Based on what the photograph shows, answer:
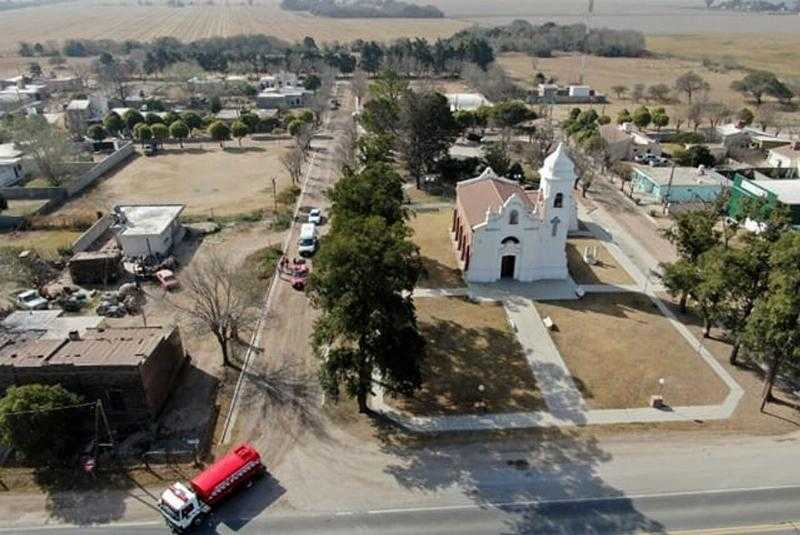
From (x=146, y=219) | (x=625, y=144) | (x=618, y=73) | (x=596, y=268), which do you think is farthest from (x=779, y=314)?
(x=618, y=73)

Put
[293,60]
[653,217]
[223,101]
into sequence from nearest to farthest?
[653,217], [223,101], [293,60]

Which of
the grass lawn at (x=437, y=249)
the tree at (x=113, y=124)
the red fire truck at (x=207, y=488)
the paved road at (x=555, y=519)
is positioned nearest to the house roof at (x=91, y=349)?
the red fire truck at (x=207, y=488)

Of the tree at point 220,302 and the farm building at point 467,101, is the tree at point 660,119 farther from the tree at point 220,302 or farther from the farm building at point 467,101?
the tree at point 220,302

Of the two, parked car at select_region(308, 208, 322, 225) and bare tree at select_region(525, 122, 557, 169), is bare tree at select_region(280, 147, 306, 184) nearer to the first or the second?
parked car at select_region(308, 208, 322, 225)

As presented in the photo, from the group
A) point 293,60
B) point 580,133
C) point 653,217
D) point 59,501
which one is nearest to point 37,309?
point 59,501

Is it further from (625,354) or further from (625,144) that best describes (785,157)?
(625,354)

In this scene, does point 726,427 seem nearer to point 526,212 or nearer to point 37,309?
point 526,212
